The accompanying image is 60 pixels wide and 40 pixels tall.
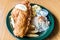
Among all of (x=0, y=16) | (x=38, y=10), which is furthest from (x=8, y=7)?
(x=38, y=10)

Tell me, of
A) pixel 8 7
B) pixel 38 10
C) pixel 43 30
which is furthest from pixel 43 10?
pixel 8 7

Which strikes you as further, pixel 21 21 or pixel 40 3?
pixel 40 3

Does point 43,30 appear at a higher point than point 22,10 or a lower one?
lower

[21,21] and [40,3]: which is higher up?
[40,3]

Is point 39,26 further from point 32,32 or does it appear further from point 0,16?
point 0,16

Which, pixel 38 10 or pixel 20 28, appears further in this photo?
pixel 38 10

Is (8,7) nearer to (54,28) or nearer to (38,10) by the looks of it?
(38,10)
